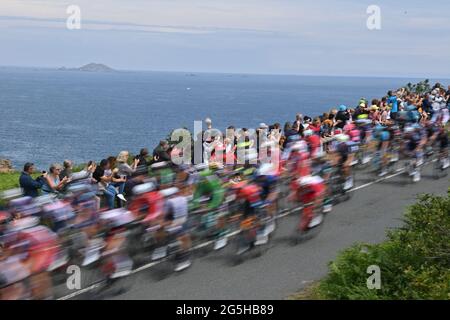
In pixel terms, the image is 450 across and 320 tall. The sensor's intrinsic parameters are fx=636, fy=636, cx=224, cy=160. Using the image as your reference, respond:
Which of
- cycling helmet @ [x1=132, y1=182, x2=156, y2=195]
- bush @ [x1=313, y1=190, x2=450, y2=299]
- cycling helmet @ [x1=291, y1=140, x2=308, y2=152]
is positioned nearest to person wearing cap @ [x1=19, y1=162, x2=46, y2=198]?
cycling helmet @ [x1=132, y1=182, x2=156, y2=195]

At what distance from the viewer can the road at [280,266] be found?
9.79 metres

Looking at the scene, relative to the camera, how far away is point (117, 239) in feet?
31.5

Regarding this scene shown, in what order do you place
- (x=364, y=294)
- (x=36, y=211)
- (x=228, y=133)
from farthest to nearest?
(x=228, y=133) < (x=36, y=211) < (x=364, y=294)

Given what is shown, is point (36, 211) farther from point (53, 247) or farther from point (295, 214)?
point (295, 214)

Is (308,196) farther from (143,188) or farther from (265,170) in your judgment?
(143,188)

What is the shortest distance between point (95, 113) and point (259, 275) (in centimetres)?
12041

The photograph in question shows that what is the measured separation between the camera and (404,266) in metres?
9.33

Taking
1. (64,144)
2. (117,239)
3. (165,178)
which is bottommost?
(64,144)

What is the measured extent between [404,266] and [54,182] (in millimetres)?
7258

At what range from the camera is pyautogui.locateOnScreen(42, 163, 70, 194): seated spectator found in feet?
42.3

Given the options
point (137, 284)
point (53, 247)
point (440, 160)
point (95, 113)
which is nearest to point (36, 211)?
point (53, 247)

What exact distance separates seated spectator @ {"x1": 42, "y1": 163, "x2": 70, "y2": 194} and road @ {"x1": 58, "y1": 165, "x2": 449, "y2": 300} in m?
3.27

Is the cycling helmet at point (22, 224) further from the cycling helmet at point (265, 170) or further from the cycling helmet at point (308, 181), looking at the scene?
the cycling helmet at point (308, 181)

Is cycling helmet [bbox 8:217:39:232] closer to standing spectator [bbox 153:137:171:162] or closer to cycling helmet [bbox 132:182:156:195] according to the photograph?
cycling helmet [bbox 132:182:156:195]
